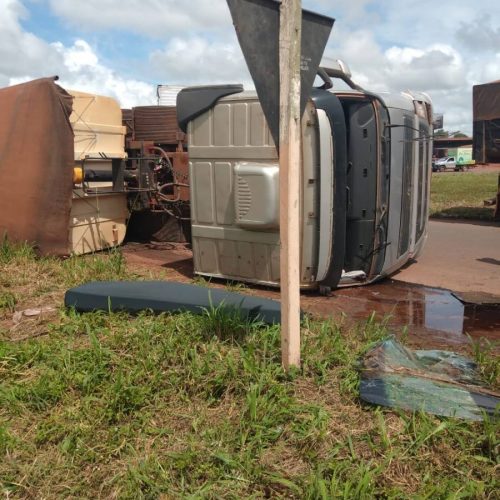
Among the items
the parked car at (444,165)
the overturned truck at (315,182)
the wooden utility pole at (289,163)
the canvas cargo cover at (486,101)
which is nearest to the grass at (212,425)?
the wooden utility pole at (289,163)

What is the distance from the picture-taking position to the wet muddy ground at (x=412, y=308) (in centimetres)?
470

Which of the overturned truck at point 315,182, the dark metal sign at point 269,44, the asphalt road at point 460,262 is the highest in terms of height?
the dark metal sign at point 269,44

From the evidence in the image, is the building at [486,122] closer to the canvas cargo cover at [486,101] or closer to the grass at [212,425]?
the canvas cargo cover at [486,101]

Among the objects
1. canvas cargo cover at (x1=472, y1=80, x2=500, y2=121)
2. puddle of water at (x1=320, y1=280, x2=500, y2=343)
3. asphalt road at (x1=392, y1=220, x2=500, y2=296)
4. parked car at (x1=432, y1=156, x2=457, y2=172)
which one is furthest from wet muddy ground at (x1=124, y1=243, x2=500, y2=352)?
parked car at (x1=432, y1=156, x2=457, y2=172)

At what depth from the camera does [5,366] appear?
11.4 feet

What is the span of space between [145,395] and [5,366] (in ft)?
3.38

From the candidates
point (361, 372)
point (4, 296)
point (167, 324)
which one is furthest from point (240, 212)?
point (361, 372)

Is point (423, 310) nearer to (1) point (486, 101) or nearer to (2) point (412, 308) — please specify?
(2) point (412, 308)

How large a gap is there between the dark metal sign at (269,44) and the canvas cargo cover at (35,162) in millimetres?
4186

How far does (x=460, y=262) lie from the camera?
756cm

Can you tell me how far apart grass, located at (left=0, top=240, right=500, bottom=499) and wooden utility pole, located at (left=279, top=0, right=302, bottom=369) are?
319 mm

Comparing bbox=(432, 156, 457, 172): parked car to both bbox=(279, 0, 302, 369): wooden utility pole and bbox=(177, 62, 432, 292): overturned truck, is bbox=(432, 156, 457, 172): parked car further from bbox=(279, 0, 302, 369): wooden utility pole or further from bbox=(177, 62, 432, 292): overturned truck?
bbox=(279, 0, 302, 369): wooden utility pole

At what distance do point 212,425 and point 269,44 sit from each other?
197 centimetres

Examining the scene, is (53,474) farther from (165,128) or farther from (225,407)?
(165,128)
